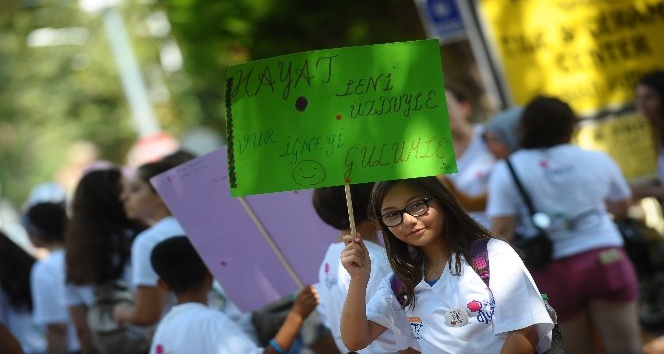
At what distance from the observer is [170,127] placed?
35094 millimetres

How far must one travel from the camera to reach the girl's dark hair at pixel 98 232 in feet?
22.3

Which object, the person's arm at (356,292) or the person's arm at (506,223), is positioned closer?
the person's arm at (356,292)

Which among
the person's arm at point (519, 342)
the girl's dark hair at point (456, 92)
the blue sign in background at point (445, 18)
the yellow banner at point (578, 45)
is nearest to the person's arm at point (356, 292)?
the person's arm at point (519, 342)

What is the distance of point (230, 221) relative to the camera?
5.65 m

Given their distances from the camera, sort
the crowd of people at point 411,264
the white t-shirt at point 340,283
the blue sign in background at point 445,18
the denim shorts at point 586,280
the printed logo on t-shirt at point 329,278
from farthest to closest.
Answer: the blue sign in background at point 445,18 → the denim shorts at point 586,280 → the printed logo on t-shirt at point 329,278 → the white t-shirt at point 340,283 → the crowd of people at point 411,264

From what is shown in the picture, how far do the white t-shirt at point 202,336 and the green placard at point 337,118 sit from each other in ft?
3.19

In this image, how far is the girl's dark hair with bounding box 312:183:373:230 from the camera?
498 cm

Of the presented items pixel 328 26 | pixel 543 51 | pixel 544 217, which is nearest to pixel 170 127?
pixel 328 26

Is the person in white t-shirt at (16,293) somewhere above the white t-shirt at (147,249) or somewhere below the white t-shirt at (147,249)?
below

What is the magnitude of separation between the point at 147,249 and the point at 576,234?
84.5 inches

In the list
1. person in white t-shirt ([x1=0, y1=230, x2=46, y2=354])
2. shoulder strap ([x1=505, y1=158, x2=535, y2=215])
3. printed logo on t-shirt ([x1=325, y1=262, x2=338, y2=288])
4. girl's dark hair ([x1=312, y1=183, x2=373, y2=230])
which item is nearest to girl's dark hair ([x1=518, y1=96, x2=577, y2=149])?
shoulder strap ([x1=505, y1=158, x2=535, y2=215])

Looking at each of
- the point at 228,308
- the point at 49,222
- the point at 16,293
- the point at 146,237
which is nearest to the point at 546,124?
the point at 228,308

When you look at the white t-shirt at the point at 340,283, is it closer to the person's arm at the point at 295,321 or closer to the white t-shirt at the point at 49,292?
the person's arm at the point at 295,321

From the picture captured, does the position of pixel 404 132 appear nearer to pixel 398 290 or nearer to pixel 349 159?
pixel 349 159
